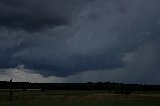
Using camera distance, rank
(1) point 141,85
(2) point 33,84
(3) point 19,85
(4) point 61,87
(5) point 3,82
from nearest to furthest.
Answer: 1. (5) point 3,82
2. (3) point 19,85
3. (2) point 33,84
4. (4) point 61,87
5. (1) point 141,85

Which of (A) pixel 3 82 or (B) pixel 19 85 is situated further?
(B) pixel 19 85

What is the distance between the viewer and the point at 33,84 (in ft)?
514

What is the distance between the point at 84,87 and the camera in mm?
169875

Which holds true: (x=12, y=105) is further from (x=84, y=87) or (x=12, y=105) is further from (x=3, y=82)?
(x=84, y=87)

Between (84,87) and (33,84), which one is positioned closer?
(33,84)

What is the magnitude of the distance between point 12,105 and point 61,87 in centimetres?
12797

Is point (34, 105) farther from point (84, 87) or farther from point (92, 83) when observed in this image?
point (92, 83)

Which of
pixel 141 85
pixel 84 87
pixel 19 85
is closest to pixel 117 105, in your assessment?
pixel 19 85

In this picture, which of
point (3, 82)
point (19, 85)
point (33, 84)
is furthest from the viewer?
point (33, 84)

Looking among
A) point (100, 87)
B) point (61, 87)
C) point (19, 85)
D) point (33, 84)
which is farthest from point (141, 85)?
point (19, 85)

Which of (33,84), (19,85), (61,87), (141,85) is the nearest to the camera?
(19,85)

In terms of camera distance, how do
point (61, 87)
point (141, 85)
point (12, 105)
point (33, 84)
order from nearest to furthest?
1. point (12, 105)
2. point (33, 84)
3. point (61, 87)
4. point (141, 85)

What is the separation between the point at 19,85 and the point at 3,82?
14294 mm

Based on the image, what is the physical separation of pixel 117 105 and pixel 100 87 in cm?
12978
